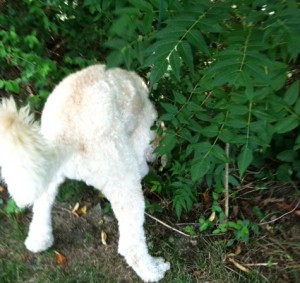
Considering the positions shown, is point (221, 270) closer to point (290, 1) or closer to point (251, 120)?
point (251, 120)

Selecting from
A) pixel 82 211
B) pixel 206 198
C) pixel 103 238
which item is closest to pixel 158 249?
pixel 103 238

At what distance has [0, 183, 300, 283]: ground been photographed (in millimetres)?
2754

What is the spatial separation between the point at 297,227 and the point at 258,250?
33 centimetres

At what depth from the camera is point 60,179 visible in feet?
8.29

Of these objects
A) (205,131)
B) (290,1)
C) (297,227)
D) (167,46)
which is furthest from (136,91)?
(297,227)

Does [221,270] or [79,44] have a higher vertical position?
[79,44]

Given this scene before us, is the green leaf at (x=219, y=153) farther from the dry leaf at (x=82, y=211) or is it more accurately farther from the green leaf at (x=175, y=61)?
the dry leaf at (x=82, y=211)

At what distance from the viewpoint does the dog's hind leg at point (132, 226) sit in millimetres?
2512

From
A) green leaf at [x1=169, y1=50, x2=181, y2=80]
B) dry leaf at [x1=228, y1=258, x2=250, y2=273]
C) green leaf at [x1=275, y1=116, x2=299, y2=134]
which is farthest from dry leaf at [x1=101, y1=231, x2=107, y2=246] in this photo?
green leaf at [x1=169, y1=50, x2=181, y2=80]

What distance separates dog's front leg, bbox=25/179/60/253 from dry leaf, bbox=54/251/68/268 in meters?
0.08

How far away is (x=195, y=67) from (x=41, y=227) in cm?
140

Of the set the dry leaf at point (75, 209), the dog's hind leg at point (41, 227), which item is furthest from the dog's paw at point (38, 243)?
the dry leaf at point (75, 209)

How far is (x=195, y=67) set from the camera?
257 cm

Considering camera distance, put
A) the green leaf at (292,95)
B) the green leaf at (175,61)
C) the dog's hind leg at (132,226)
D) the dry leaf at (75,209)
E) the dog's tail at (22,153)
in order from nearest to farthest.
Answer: the green leaf at (175,61) → the dog's tail at (22,153) → the green leaf at (292,95) → the dog's hind leg at (132,226) → the dry leaf at (75,209)
